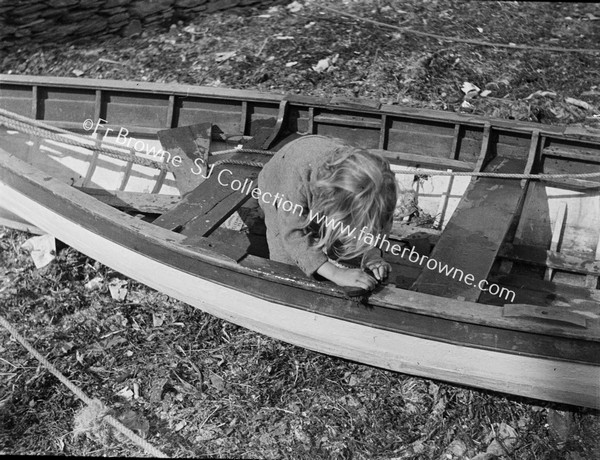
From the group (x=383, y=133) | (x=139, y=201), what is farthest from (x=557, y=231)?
(x=139, y=201)

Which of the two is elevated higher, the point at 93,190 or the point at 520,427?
the point at 93,190

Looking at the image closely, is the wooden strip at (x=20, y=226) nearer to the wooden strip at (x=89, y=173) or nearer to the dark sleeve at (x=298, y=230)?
the wooden strip at (x=89, y=173)

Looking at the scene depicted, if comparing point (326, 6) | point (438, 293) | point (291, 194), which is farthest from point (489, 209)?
point (326, 6)

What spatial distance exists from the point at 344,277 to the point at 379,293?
0.75 ft

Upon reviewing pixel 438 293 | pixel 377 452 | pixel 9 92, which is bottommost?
pixel 377 452

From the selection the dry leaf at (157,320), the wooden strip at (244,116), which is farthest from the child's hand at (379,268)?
the wooden strip at (244,116)

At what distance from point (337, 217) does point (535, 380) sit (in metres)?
1.54

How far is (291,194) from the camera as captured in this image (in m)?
3.80

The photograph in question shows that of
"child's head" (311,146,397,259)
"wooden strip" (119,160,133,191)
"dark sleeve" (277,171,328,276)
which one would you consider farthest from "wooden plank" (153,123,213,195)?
"child's head" (311,146,397,259)

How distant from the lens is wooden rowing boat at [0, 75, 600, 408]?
13.0 feet

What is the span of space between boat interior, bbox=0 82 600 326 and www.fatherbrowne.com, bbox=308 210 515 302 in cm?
3

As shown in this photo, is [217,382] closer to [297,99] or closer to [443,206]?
[443,206]

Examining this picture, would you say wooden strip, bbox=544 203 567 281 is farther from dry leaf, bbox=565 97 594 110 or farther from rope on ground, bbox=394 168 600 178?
dry leaf, bbox=565 97 594 110

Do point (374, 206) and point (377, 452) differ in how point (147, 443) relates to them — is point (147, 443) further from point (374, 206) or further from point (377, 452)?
point (374, 206)
